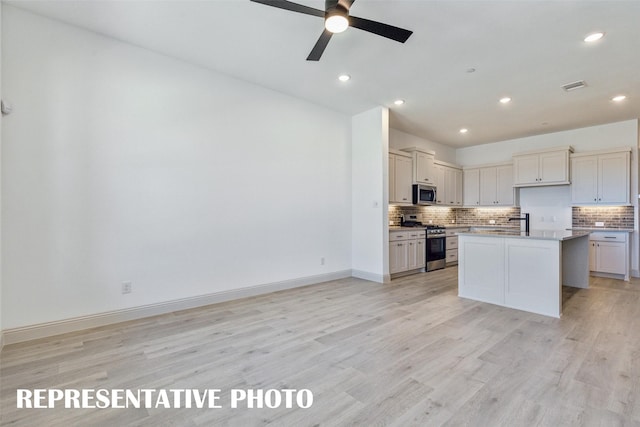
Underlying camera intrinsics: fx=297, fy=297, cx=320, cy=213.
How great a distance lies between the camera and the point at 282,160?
4.56 m

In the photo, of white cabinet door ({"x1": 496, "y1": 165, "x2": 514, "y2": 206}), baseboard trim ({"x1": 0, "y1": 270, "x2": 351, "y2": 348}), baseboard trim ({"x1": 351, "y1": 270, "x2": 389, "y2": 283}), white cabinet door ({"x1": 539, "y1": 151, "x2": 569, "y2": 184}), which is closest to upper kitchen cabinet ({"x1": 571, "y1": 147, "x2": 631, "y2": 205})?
white cabinet door ({"x1": 539, "y1": 151, "x2": 569, "y2": 184})

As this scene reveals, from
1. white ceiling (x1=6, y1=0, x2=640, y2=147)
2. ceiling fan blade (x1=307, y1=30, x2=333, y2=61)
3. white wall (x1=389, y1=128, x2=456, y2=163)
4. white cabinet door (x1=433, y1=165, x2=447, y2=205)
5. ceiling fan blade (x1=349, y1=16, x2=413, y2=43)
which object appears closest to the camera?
ceiling fan blade (x1=349, y1=16, x2=413, y2=43)

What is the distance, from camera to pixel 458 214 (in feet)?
26.3

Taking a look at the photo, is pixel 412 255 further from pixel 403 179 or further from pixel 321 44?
pixel 321 44

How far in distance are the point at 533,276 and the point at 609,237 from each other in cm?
338

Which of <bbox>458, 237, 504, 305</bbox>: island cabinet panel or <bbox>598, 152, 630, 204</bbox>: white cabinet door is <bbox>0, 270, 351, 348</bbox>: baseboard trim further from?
<bbox>598, 152, 630, 204</bbox>: white cabinet door

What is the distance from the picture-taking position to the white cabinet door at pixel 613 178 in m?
5.41

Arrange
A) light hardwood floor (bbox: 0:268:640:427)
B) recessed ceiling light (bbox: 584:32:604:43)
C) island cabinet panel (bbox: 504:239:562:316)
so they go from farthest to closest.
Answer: island cabinet panel (bbox: 504:239:562:316) → recessed ceiling light (bbox: 584:32:604:43) → light hardwood floor (bbox: 0:268:640:427)

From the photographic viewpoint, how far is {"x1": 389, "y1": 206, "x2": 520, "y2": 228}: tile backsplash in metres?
6.70

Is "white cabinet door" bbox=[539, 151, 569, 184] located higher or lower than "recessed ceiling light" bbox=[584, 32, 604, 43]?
lower

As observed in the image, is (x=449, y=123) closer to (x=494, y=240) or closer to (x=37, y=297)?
(x=494, y=240)

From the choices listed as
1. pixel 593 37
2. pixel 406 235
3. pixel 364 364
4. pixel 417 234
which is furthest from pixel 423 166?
pixel 364 364

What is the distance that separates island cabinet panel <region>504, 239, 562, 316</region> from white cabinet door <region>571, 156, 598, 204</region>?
11.5ft

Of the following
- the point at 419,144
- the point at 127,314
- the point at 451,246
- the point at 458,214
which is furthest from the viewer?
Answer: the point at 458,214
